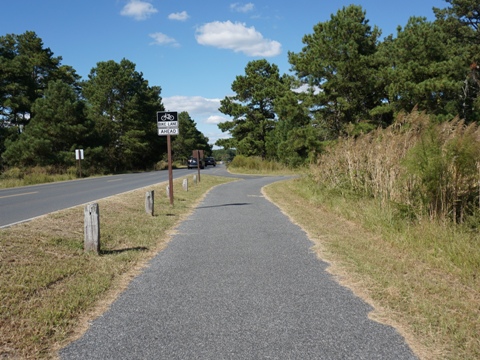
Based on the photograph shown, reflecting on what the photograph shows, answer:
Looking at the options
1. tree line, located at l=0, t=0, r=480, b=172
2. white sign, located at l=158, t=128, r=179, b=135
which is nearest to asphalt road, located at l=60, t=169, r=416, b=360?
white sign, located at l=158, t=128, r=179, b=135

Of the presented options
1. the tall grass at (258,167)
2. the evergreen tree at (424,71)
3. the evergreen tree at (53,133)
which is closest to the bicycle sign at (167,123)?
the evergreen tree at (424,71)

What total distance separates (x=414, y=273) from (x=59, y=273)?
4755 mm

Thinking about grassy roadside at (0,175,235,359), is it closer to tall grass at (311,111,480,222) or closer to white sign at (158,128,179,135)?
white sign at (158,128,179,135)

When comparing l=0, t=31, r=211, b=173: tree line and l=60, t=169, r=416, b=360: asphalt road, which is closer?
l=60, t=169, r=416, b=360: asphalt road

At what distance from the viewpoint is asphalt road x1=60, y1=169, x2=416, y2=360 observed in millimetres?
3342

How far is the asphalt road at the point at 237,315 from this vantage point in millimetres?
3342

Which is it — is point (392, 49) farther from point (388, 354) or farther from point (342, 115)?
point (388, 354)

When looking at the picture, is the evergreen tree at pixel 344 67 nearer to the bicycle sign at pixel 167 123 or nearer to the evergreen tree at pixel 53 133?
the bicycle sign at pixel 167 123

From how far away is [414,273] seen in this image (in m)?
5.46

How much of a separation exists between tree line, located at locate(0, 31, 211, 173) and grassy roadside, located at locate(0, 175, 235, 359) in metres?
30.5

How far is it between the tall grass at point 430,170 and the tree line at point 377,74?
13567 millimetres

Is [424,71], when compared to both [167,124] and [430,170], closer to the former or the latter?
[167,124]

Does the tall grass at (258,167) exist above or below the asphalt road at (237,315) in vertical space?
above

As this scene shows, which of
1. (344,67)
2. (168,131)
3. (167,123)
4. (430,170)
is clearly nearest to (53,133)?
(344,67)
